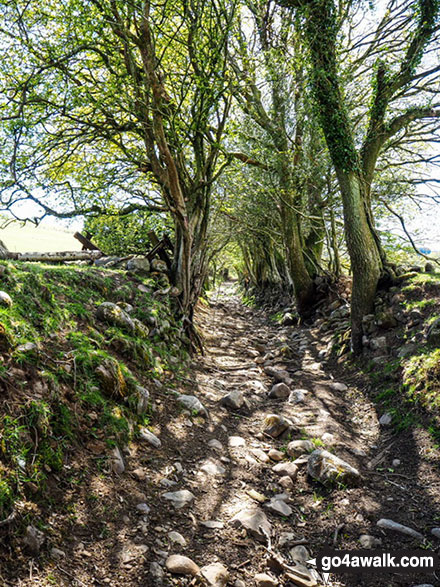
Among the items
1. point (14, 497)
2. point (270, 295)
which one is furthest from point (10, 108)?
point (270, 295)

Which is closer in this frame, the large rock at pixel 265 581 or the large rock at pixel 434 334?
the large rock at pixel 265 581

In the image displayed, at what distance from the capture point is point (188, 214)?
792 cm

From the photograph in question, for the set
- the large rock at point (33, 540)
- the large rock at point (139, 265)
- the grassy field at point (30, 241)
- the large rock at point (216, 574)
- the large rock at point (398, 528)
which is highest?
the grassy field at point (30, 241)

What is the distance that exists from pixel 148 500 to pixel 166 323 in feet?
12.8

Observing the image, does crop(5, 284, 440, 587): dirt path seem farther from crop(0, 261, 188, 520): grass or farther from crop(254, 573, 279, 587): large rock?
crop(0, 261, 188, 520): grass

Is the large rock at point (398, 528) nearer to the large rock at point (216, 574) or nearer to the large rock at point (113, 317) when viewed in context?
the large rock at point (216, 574)

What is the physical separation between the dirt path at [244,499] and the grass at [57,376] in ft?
1.19

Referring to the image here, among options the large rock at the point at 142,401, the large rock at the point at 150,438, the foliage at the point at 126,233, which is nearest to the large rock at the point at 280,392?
the large rock at the point at 142,401

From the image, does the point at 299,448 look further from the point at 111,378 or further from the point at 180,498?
the point at 111,378

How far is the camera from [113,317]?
4754 millimetres

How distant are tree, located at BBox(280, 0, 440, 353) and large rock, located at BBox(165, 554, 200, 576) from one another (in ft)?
18.5

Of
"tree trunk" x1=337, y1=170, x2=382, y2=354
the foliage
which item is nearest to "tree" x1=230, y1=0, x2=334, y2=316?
"tree trunk" x1=337, y1=170, x2=382, y2=354

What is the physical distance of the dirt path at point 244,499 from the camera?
2121 millimetres

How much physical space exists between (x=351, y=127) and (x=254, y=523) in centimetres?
795
